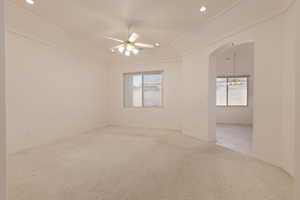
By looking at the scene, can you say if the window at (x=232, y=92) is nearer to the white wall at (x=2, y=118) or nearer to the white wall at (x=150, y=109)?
the white wall at (x=150, y=109)

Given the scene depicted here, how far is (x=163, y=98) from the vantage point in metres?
5.72

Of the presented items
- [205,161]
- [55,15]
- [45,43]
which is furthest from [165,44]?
[205,161]

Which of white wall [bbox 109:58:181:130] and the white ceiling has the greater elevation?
the white ceiling

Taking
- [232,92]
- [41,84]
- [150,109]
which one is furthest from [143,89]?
[232,92]

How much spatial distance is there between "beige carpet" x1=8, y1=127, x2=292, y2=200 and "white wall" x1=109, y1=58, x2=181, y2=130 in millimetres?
2216

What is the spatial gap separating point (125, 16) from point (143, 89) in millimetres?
3421

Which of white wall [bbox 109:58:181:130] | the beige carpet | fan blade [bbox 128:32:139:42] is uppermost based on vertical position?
fan blade [bbox 128:32:139:42]

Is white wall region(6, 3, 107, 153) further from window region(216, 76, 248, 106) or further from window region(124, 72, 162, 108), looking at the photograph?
window region(216, 76, 248, 106)

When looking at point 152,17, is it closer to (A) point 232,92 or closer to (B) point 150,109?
(B) point 150,109

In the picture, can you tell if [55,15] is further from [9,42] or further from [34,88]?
[34,88]

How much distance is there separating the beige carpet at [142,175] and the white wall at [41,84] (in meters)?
0.63

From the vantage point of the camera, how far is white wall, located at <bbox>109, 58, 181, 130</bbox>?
5480 mm

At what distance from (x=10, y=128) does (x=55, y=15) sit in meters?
2.65

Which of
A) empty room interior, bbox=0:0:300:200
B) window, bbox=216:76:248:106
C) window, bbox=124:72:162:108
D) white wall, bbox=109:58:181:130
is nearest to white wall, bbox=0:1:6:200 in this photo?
empty room interior, bbox=0:0:300:200
